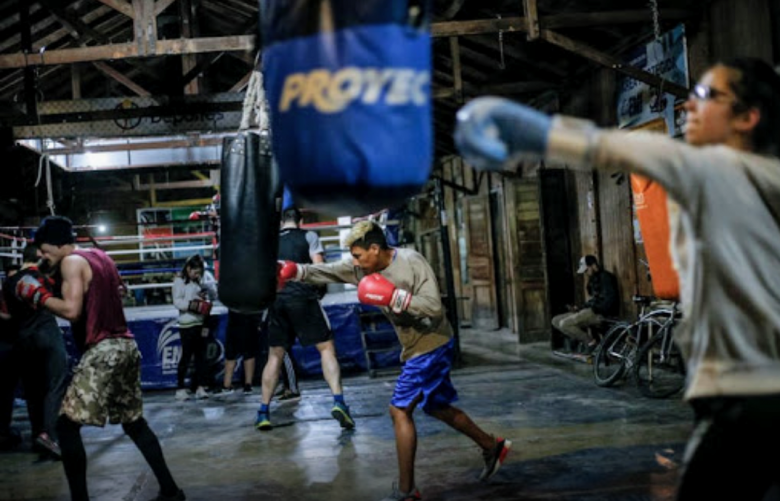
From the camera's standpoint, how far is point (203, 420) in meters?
6.92

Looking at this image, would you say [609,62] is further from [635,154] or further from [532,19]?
[635,154]

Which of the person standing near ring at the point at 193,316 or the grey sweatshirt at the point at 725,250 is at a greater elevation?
the grey sweatshirt at the point at 725,250

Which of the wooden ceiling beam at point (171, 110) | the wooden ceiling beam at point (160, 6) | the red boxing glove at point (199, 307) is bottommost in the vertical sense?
the red boxing glove at point (199, 307)

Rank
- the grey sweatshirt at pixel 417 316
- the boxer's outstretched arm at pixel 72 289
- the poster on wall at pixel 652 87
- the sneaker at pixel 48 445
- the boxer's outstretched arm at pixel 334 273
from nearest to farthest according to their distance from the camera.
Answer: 1. the boxer's outstretched arm at pixel 72 289
2. the grey sweatshirt at pixel 417 316
3. the boxer's outstretched arm at pixel 334 273
4. the sneaker at pixel 48 445
5. the poster on wall at pixel 652 87

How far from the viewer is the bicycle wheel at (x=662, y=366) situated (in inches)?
260

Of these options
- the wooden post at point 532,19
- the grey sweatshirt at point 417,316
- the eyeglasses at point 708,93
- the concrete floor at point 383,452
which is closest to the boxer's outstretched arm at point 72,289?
the concrete floor at point 383,452

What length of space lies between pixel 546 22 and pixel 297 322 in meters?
3.69

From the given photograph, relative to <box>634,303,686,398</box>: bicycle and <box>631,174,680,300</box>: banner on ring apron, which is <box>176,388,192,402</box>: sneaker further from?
<box>631,174,680,300</box>: banner on ring apron

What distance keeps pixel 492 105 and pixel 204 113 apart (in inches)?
334

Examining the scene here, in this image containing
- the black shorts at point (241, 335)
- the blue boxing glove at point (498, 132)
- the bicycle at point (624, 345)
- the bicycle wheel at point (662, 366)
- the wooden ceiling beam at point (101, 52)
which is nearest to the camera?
the blue boxing glove at point (498, 132)

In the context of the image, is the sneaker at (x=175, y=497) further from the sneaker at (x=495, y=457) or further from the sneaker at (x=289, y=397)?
the sneaker at (x=289, y=397)

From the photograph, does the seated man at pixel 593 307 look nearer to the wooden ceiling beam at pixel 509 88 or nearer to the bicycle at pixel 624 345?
the bicycle at pixel 624 345

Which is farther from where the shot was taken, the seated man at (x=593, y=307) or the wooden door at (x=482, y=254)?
the wooden door at (x=482, y=254)

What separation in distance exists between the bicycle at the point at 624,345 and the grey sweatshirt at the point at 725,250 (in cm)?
532
